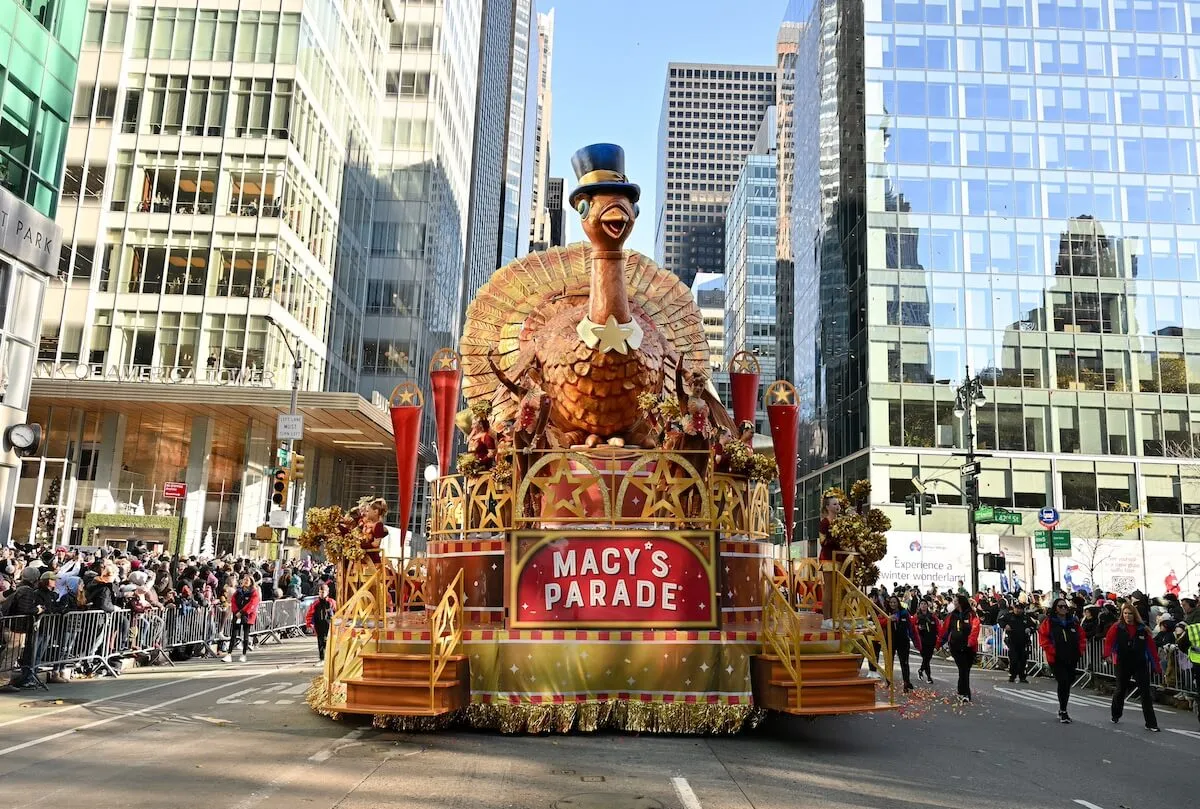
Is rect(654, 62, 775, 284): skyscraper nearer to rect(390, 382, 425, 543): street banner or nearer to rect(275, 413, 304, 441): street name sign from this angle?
rect(275, 413, 304, 441): street name sign

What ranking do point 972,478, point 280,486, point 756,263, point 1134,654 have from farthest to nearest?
point 756,263
point 972,478
point 280,486
point 1134,654

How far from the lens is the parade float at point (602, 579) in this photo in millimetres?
8742

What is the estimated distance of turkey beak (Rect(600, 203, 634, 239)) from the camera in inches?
390

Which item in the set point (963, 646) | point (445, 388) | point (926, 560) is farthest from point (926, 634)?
point (926, 560)

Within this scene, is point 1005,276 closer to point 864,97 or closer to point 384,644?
point 864,97

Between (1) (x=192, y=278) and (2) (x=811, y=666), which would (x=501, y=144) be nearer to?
(1) (x=192, y=278)

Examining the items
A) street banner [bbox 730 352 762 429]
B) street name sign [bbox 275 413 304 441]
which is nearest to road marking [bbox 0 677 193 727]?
street banner [bbox 730 352 762 429]

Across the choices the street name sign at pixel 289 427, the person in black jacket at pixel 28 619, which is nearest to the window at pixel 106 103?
the street name sign at pixel 289 427

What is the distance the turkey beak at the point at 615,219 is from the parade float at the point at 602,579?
0.05ft

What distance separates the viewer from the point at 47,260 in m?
20.8

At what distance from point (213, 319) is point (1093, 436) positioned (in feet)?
125

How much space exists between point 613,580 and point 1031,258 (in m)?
40.5

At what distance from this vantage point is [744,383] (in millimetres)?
13234

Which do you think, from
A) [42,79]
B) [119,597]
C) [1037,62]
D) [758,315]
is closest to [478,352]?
[119,597]
